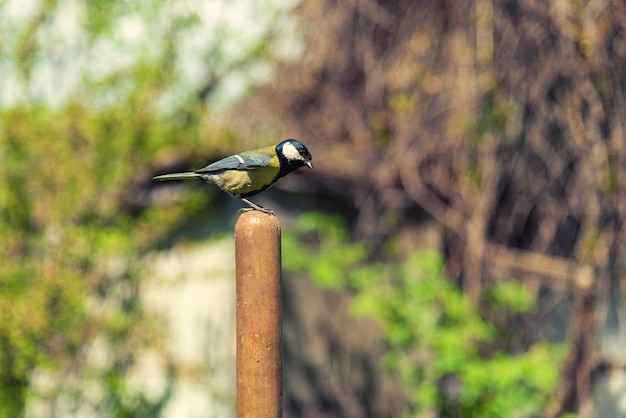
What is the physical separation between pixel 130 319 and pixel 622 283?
343 cm

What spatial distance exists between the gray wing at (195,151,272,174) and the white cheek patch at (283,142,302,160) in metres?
0.07

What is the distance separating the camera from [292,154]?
3338 millimetres

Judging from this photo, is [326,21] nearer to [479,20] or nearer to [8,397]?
[479,20]

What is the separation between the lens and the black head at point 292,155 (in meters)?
3.33

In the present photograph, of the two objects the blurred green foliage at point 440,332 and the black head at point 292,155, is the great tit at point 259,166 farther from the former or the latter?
the blurred green foliage at point 440,332

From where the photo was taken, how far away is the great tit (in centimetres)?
334

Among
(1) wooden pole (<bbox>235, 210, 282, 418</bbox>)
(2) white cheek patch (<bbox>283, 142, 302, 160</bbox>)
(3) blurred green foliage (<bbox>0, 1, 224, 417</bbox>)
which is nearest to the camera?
(1) wooden pole (<bbox>235, 210, 282, 418</bbox>)

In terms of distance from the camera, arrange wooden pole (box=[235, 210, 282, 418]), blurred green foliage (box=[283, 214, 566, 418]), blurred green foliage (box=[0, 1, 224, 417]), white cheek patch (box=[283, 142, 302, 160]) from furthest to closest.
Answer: blurred green foliage (box=[0, 1, 224, 417]) < blurred green foliage (box=[283, 214, 566, 418]) < white cheek patch (box=[283, 142, 302, 160]) < wooden pole (box=[235, 210, 282, 418])

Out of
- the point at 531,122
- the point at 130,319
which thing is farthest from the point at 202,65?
the point at 531,122

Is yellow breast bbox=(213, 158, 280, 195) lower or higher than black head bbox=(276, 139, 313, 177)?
lower

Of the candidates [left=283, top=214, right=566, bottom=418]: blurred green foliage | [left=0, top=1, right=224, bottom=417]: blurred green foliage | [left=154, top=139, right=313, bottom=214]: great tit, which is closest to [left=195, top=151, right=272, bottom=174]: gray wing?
[left=154, top=139, right=313, bottom=214]: great tit

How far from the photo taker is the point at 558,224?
642 centimetres

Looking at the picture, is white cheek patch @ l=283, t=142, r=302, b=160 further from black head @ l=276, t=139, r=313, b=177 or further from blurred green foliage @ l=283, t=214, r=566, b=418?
blurred green foliage @ l=283, t=214, r=566, b=418

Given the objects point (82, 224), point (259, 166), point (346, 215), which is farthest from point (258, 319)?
point (346, 215)
